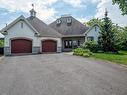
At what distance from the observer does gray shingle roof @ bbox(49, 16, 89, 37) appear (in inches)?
1740

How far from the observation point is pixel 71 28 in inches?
1796

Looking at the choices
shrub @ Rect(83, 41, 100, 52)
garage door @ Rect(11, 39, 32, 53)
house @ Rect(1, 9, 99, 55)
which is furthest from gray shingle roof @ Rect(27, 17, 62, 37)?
shrub @ Rect(83, 41, 100, 52)

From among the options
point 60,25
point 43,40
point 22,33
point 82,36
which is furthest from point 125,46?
point 22,33

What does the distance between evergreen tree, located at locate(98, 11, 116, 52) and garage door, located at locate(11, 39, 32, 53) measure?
11918 mm

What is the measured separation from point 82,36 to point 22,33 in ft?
42.9

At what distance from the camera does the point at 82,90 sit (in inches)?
368

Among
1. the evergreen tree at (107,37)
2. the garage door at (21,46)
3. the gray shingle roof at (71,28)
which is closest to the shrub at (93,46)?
the evergreen tree at (107,37)

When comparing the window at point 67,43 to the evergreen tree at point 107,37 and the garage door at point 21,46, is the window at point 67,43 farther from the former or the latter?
the garage door at point 21,46

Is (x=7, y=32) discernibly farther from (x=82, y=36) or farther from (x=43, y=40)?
(x=82, y=36)

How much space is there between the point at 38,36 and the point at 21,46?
331cm

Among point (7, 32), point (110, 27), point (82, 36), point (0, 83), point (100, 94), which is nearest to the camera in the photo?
point (100, 94)

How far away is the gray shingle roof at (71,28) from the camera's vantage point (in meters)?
44.2

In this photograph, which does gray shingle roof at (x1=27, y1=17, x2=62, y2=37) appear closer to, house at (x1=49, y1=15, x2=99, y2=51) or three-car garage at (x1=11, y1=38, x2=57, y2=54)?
three-car garage at (x1=11, y1=38, x2=57, y2=54)

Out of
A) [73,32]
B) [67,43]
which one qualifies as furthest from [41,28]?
[67,43]
